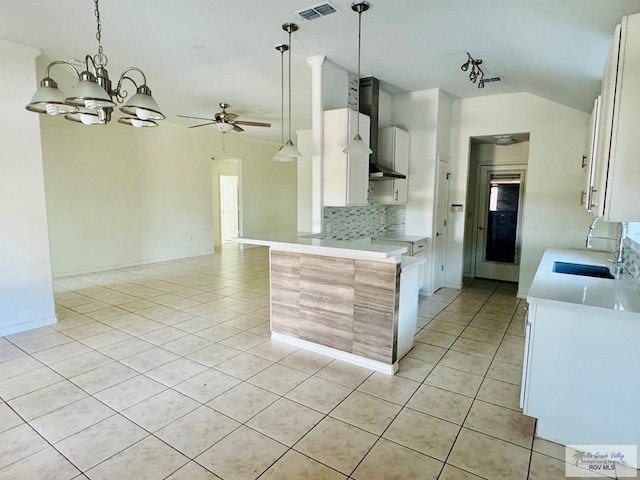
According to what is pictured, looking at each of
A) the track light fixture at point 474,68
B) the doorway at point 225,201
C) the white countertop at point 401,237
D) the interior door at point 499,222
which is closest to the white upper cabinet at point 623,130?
the track light fixture at point 474,68

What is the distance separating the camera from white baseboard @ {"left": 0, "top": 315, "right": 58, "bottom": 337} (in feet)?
11.6

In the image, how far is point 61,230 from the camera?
5824mm

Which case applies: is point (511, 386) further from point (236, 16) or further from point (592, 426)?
point (236, 16)

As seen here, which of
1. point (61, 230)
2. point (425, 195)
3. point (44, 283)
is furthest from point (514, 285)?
point (61, 230)

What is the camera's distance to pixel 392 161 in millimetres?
4770

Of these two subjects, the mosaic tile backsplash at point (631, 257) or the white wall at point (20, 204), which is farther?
the white wall at point (20, 204)

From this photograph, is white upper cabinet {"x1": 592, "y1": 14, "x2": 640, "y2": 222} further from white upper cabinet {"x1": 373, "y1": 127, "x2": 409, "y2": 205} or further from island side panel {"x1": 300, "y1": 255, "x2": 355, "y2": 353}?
white upper cabinet {"x1": 373, "y1": 127, "x2": 409, "y2": 205}

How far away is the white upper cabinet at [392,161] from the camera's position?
475cm

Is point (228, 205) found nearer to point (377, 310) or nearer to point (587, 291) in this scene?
point (377, 310)

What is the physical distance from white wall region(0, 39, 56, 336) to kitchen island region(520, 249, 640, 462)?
4.37 metres

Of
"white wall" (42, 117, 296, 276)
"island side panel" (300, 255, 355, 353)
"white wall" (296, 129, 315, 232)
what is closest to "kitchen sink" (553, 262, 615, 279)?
"island side panel" (300, 255, 355, 353)

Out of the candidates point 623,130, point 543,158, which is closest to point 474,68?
point 543,158

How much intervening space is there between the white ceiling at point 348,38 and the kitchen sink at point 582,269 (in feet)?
5.26

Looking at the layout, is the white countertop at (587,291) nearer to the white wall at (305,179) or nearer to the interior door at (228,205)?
the white wall at (305,179)
